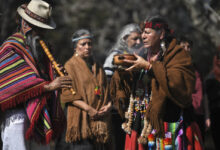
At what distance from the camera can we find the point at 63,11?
22734mm

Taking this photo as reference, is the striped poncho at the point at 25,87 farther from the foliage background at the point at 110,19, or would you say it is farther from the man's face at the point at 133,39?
the foliage background at the point at 110,19

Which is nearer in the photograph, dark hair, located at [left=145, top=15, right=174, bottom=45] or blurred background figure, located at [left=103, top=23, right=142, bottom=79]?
dark hair, located at [left=145, top=15, right=174, bottom=45]

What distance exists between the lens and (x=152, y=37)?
4191mm

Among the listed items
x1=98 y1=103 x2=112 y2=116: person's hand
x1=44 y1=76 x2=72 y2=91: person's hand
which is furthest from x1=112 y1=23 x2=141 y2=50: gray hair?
x1=44 y1=76 x2=72 y2=91: person's hand

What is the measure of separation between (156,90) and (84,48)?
7.06ft

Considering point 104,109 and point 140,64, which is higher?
point 140,64

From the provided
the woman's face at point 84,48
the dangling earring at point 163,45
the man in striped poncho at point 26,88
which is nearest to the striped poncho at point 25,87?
the man in striped poncho at point 26,88

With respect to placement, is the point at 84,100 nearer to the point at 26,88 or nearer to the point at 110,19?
the point at 26,88

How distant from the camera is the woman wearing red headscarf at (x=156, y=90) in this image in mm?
3895

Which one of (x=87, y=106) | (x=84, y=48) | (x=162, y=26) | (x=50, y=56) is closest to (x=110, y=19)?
(x=84, y=48)

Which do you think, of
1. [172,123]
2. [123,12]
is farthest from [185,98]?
[123,12]

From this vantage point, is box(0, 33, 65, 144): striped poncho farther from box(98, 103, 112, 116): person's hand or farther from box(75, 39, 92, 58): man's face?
box(75, 39, 92, 58): man's face

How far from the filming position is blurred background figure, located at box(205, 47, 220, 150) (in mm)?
6316

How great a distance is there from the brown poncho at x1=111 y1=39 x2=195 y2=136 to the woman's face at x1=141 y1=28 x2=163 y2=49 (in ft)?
0.60
